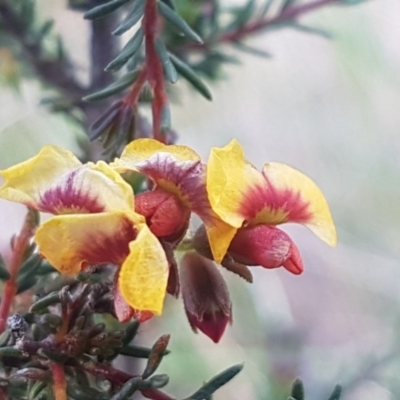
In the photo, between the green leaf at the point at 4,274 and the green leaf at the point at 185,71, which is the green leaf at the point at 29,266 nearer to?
the green leaf at the point at 4,274

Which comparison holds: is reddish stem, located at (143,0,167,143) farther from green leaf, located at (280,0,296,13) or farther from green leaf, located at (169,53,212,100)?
green leaf, located at (280,0,296,13)

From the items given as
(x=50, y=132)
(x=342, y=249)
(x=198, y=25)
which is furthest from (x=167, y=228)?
(x=342, y=249)

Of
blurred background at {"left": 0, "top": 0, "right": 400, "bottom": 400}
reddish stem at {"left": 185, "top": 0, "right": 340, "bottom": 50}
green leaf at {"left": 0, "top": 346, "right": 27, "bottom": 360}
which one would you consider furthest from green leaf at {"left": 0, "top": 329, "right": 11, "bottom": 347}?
blurred background at {"left": 0, "top": 0, "right": 400, "bottom": 400}

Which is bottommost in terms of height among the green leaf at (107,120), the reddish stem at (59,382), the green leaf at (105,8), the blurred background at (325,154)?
the blurred background at (325,154)

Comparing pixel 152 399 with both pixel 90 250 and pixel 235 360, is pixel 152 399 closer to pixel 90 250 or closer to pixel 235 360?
pixel 90 250

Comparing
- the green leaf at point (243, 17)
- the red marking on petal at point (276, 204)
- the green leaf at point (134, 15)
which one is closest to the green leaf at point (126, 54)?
the green leaf at point (134, 15)

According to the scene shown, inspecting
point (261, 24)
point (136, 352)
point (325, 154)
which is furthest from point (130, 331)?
point (325, 154)
